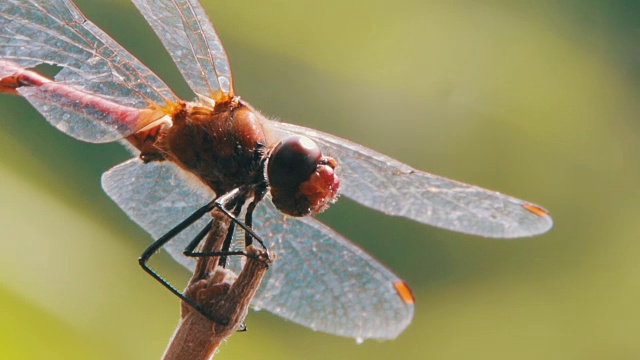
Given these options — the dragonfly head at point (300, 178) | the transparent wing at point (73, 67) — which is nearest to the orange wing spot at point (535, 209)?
the dragonfly head at point (300, 178)

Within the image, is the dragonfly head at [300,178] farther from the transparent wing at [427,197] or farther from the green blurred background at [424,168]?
the green blurred background at [424,168]

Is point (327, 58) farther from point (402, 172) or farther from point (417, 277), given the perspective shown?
point (402, 172)

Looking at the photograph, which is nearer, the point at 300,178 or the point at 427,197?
the point at 300,178

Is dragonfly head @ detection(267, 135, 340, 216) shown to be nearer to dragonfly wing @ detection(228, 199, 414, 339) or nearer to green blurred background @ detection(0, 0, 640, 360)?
dragonfly wing @ detection(228, 199, 414, 339)

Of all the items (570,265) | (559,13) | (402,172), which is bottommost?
(570,265)

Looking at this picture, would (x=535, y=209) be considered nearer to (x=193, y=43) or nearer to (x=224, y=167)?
(x=224, y=167)

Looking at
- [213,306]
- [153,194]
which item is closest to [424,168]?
[153,194]

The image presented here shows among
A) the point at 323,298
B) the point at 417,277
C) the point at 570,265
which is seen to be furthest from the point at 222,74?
the point at 570,265
